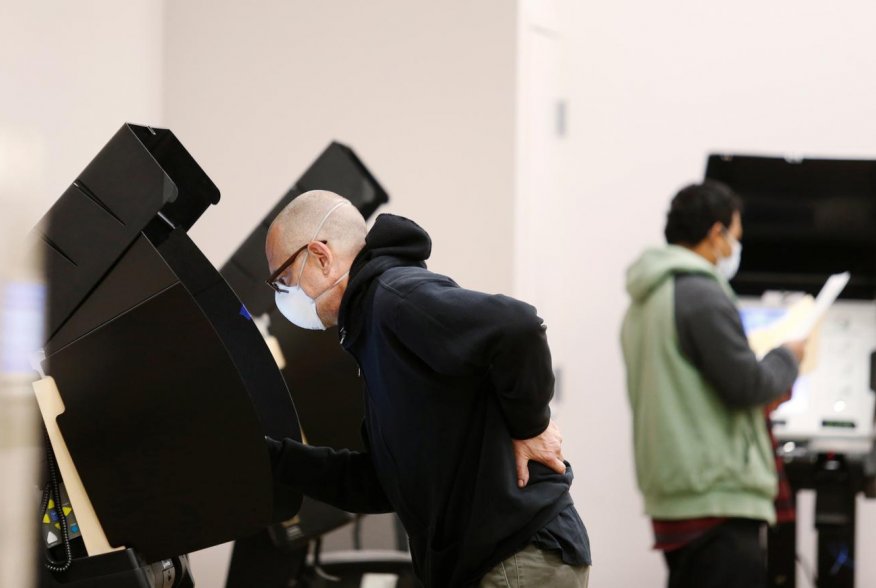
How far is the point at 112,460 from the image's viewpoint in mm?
1648

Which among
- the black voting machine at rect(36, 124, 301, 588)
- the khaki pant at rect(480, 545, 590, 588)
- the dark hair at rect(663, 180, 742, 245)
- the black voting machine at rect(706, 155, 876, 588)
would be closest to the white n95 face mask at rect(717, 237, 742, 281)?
the dark hair at rect(663, 180, 742, 245)

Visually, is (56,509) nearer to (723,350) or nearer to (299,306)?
(299,306)

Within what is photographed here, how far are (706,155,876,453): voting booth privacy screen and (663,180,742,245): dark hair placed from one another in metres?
0.59

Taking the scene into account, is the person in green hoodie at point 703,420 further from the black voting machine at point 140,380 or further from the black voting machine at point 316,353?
the black voting machine at point 140,380

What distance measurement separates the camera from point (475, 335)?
1.63 meters

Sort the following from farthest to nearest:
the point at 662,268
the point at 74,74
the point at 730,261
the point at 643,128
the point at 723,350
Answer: the point at 643,128 < the point at 730,261 < the point at 662,268 < the point at 723,350 < the point at 74,74

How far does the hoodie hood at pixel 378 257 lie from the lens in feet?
5.83

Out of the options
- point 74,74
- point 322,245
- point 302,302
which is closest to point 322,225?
point 322,245

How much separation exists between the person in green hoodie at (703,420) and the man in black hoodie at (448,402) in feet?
4.09

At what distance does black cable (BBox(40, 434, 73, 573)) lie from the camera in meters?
1.67

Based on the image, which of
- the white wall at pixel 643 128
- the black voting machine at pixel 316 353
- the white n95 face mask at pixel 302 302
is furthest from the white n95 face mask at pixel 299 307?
the white wall at pixel 643 128

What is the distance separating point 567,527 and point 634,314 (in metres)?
1.55

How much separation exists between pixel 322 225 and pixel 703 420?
1.53 m

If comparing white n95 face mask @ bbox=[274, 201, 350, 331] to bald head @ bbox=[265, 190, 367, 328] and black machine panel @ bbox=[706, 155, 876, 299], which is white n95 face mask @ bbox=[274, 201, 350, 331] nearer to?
bald head @ bbox=[265, 190, 367, 328]
